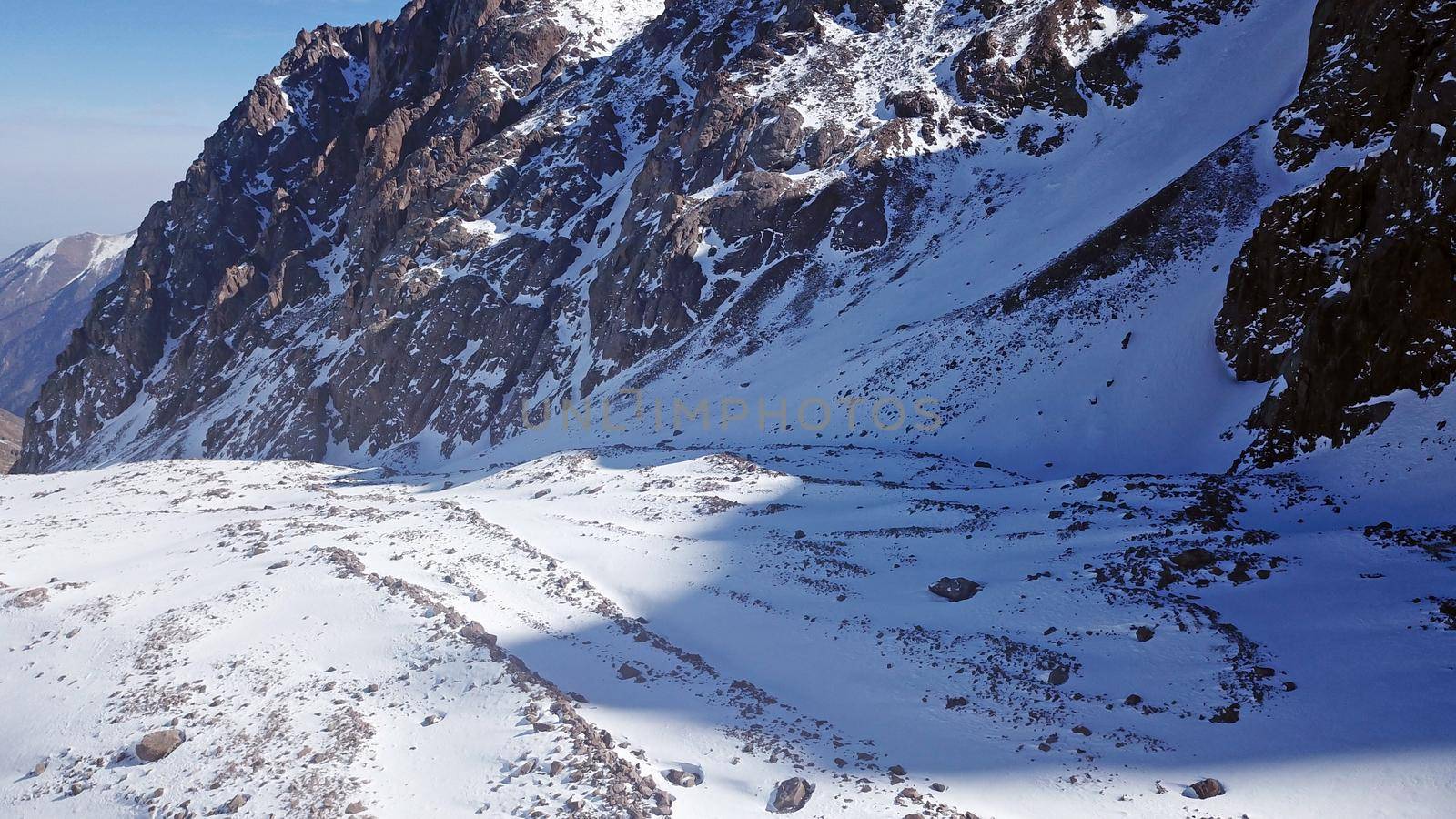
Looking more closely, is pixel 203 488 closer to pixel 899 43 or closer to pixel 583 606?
pixel 583 606

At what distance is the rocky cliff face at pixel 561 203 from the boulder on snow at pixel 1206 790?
106 feet

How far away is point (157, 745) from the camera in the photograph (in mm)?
12680

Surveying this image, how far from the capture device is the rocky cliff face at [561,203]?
60.3 meters

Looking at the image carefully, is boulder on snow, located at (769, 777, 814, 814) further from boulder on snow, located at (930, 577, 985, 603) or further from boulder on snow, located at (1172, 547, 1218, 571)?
boulder on snow, located at (1172, 547, 1218, 571)

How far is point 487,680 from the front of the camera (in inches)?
566

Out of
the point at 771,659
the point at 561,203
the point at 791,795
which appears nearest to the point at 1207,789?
the point at 791,795

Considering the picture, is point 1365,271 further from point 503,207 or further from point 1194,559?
point 503,207

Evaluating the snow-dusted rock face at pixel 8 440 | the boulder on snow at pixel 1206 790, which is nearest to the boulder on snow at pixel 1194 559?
the boulder on snow at pixel 1206 790

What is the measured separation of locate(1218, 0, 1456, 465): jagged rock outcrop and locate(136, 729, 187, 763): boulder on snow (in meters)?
26.5

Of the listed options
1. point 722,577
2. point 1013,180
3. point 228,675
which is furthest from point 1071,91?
point 228,675

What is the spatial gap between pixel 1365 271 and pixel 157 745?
1147 inches

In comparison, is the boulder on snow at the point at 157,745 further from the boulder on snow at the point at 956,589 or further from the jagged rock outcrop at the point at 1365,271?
the jagged rock outcrop at the point at 1365,271

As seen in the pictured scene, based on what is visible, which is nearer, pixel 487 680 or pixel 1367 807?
pixel 1367 807

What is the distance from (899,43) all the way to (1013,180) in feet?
67.8
